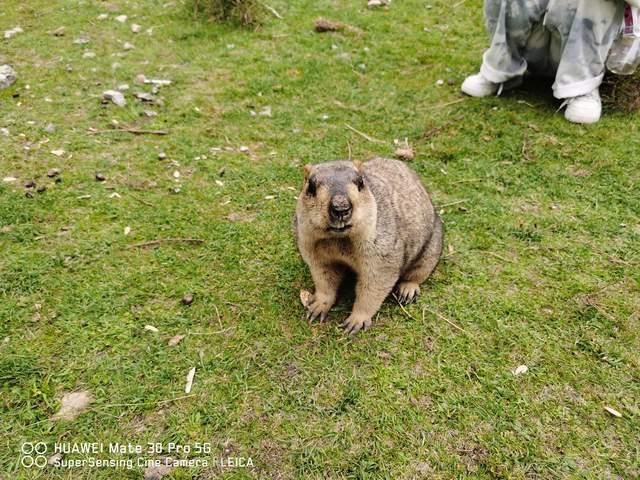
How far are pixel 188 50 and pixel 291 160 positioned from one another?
9.63 feet

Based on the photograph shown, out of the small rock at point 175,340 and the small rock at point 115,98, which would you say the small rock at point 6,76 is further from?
the small rock at point 175,340

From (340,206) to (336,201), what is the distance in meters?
0.03

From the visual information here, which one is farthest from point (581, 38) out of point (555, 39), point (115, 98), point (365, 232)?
point (115, 98)

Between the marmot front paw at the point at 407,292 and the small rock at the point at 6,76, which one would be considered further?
the small rock at the point at 6,76

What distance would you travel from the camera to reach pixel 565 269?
3.79 metres

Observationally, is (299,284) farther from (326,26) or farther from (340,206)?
(326,26)

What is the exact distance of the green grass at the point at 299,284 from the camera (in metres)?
2.78

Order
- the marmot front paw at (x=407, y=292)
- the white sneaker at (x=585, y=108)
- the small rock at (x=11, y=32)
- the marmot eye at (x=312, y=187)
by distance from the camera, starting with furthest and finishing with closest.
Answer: the small rock at (x=11, y=32) < the white sneaker at (x=585, y=108) < the marmot front paw at (x=407, y=292) < the marmot eye at (x=312, y=187)

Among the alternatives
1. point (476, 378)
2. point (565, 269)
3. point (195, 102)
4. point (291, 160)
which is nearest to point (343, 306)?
point (476, 378)

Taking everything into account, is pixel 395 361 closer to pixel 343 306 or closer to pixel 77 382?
pixel 343 306

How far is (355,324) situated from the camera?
11.0ft

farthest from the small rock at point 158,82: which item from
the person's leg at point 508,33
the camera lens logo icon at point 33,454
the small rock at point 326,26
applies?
the camera lens logo icon at point 33,454

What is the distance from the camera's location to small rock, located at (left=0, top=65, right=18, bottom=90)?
587cm

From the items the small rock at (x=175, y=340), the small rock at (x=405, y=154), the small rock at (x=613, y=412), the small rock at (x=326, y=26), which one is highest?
the small rock at (x=326, y=26)
